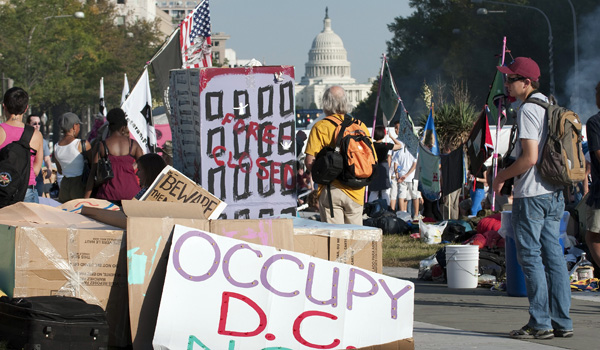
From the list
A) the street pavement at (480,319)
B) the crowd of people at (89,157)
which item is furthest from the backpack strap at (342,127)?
the street pavement at (480,319)

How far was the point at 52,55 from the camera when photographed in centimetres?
4953

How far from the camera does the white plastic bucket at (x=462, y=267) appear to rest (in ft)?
30.2

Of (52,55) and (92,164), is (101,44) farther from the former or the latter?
(92,164)

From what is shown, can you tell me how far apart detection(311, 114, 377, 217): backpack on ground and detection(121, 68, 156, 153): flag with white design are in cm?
558

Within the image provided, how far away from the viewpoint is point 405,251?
1225 cm

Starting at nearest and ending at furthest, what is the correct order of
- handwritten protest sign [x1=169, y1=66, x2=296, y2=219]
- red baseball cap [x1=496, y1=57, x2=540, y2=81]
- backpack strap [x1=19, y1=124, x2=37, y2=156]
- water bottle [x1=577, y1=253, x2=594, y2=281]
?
red baseball cap [x1=496, y1=57, x2=540, y2=81] → handwritten protest sign [x1=169, y1=66, x2=296, y2=219] → backpack strap [x1=19, y1=124, x2=37, y2=156] → water bottle [x1=577, y1=253, x2=594, y2=281]

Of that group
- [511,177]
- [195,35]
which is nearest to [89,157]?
[195,35]

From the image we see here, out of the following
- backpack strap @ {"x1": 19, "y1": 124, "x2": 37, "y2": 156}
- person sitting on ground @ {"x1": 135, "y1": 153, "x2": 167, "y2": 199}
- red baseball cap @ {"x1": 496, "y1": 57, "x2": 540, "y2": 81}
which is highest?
red baseball cap @ {"x1": 496, "y1": 57, "x2": 540, "y2": 81}

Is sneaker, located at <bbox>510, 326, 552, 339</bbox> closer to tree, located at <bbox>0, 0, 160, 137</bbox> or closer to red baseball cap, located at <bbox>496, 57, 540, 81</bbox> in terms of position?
red baseball cap, located at <bbox>496, 57, 540, 81</bbox>

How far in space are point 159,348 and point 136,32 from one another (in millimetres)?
66509

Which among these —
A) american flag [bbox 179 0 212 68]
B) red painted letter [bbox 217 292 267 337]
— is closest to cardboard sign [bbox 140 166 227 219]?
red painted letter [bbox 217 292 267 337]

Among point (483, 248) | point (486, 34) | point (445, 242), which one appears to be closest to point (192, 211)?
point (483, 248)

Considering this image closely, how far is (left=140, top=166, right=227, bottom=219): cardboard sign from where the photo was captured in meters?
6.21

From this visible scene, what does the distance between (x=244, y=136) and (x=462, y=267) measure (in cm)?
304
